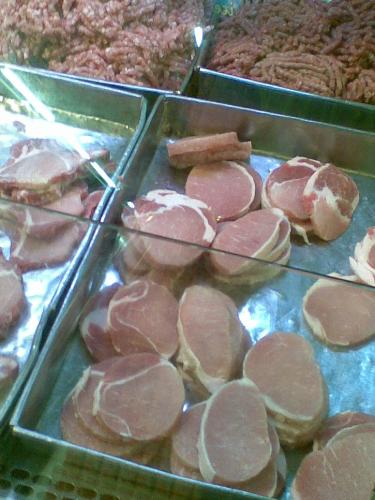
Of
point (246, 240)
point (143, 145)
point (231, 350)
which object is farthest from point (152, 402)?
point (143, 145)

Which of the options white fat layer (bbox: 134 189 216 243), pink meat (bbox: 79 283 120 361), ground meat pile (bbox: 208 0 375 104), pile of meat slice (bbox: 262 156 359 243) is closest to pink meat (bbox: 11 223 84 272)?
pink meat (bbox: 79 283 120 361)

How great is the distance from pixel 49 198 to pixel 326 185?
0.72 m

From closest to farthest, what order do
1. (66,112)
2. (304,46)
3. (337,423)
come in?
1. (337,423)
2. (66,112)
3. (304,46)

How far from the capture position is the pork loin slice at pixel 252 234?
157 centimetres

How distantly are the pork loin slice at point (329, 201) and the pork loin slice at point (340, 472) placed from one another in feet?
2.32

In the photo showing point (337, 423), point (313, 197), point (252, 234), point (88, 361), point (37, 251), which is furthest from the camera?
point (313, 197)

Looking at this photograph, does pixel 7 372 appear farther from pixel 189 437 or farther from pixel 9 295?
pixel 189 437

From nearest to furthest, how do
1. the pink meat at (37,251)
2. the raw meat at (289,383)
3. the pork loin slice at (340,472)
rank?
the pork loin slice at (340,472) < the raw meat at (289,383) < the pink meat at (37,251)

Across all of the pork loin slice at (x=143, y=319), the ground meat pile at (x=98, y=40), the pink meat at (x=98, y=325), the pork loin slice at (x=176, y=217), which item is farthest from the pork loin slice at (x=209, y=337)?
the ground meat pile at (x=98, y=40)

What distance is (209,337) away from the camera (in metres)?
1.25

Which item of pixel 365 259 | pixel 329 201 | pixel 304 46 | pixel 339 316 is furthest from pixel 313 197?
pixel 304 46

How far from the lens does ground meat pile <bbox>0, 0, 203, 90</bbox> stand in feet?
6.51

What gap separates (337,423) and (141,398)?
354mm

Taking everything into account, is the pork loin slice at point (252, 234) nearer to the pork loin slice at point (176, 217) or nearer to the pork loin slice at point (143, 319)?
the pork loin slice at point (176, 217)
